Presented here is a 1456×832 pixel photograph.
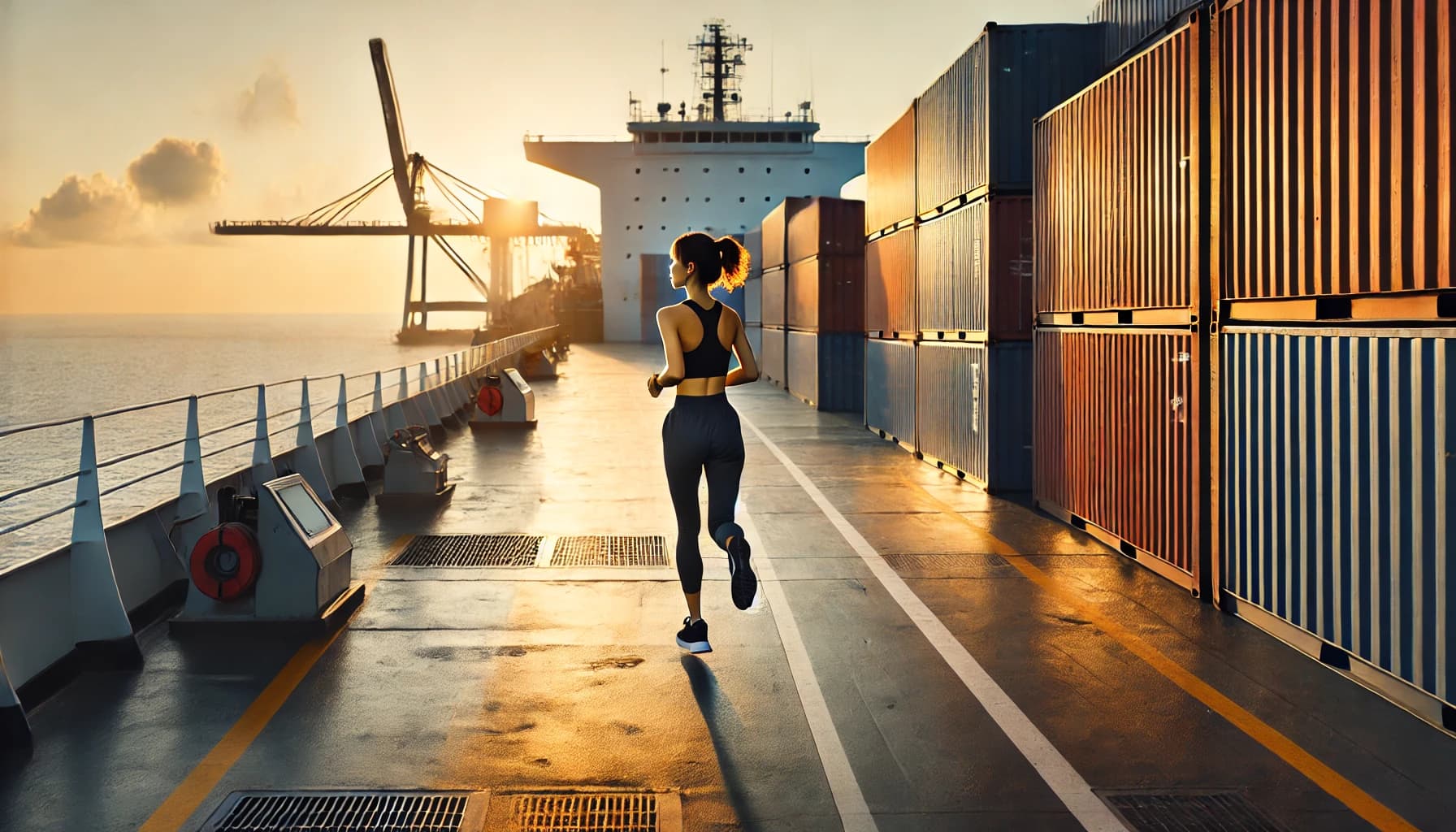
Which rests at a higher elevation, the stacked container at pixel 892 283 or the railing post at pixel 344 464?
the stacked container at pixel 892 283

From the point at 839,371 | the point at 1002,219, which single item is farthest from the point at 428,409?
the point at 1002,219

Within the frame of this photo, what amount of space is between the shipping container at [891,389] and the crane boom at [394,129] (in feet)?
299

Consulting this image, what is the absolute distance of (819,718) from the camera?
5.51m

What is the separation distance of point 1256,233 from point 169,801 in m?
6.70

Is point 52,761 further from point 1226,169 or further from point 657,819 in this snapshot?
point 1226,169

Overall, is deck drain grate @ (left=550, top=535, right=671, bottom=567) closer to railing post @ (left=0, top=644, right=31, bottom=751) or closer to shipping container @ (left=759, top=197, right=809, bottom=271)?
railing post @ (left=0, top=644, right=31, bottom=751)

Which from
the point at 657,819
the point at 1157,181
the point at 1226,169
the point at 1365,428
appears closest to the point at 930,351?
the point at 1157,181

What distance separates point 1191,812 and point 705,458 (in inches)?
116

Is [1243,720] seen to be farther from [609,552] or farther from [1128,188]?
[609,552]

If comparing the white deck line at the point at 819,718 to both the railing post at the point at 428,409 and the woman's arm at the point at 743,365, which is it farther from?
the railing post at the point at 428,409

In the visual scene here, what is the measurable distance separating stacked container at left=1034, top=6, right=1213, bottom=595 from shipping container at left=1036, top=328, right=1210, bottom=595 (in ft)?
0.05

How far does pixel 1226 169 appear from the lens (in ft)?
25.6

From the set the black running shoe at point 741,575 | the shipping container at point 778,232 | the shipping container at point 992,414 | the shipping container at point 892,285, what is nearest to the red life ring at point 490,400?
the shipping container at point 892,285

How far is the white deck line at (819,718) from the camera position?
14.5 feet
